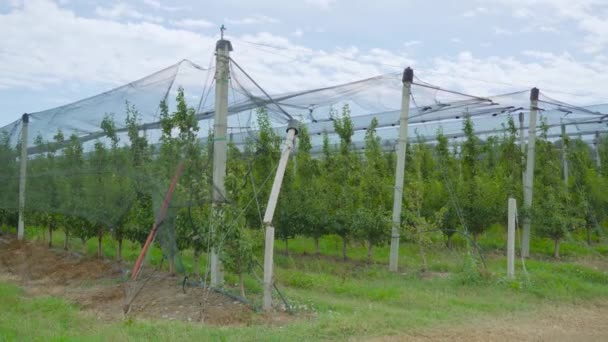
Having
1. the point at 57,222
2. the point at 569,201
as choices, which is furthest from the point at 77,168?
the point at 569,201

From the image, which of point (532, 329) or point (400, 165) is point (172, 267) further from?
point (532, 329)

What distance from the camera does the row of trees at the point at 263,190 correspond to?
9828 millimetres

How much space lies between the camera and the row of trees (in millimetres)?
9828

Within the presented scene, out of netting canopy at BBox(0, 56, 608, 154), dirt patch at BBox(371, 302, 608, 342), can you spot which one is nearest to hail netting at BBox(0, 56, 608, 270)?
netting canopy at BBox(0, 56, 608, 154)

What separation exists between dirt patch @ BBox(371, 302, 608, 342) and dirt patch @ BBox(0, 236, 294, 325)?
6.54 ft

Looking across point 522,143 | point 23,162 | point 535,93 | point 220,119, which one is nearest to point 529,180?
point 522,143

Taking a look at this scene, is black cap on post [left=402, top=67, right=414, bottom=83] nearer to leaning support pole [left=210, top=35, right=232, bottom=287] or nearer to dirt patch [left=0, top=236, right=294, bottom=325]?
leaning support pole [left=210, top=35, right=232, bottom=287]

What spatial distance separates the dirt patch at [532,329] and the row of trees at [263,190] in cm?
283

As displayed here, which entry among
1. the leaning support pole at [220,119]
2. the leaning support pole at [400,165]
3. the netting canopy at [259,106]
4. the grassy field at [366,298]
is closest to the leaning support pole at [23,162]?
the netting canopy at [259,106]

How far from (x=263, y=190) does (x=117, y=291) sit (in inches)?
186

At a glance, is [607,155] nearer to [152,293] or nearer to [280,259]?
[280,259]

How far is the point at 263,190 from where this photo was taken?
14.0m

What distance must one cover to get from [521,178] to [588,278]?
447cm

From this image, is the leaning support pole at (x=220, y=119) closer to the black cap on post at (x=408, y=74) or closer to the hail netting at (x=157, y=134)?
the hail netting at (x=157, y=134)
